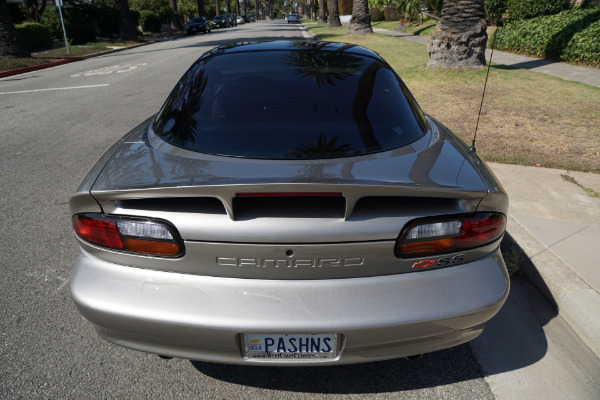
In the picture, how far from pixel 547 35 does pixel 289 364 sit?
15630mm

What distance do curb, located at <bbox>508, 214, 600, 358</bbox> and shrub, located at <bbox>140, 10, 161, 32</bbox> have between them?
39493mm

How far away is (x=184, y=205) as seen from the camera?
72.7 inches

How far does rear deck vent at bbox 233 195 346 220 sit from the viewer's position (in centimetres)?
179

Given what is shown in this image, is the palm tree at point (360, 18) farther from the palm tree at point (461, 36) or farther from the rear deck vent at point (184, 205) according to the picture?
the rear deck vent at point (184, 205)

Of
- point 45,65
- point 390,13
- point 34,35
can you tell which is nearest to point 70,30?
point 34,35

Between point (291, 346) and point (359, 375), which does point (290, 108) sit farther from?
point (359, 375)

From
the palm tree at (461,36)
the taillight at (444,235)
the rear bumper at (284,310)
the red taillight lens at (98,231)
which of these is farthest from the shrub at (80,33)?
the taillight at (444,235)

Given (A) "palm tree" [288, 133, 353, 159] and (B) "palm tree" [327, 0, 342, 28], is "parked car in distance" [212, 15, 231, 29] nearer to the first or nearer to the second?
(B) "palm tree" [327, 0, 342, 28]

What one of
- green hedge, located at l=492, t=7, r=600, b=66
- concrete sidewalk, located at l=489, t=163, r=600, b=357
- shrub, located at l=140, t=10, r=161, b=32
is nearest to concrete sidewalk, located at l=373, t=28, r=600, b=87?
green hedge, located at l=492, t=7, r=600, b=66

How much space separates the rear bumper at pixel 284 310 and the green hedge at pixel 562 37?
13.3 m

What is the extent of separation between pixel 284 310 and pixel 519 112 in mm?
6999

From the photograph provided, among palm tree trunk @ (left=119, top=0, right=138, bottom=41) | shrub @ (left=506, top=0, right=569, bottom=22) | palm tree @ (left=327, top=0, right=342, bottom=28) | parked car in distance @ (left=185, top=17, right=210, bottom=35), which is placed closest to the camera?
shrub @ (left=506, top=0, right=569, bottom=22)

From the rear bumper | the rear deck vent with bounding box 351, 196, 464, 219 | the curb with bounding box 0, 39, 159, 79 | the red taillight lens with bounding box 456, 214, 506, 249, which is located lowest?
the curb with bounding box 0, 39, 159, 79

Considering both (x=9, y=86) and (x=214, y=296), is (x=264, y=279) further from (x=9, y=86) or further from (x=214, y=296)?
(x=9, y=86)
